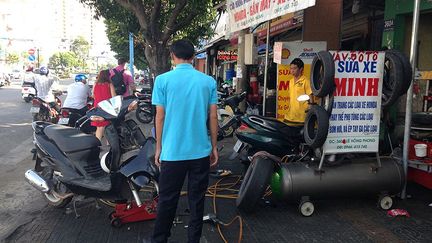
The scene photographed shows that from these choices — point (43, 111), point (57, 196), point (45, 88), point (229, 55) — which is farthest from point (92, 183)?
point (229, 55)

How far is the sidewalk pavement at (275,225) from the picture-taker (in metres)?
4.10

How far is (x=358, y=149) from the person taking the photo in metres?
4.77

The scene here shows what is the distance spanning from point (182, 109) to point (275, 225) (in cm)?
185

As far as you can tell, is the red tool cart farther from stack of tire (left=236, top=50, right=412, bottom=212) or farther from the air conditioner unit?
the air conditioner unit

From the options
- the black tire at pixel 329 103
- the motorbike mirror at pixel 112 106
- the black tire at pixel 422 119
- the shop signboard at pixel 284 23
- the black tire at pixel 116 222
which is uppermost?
the shop signboard at pixel 284 23

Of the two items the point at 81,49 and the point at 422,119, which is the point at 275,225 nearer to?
the point at 422,119

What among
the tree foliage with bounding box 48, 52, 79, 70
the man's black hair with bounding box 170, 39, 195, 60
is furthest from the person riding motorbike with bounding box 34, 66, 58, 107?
the tree foliage with bounding box 48, 52, 79, 70

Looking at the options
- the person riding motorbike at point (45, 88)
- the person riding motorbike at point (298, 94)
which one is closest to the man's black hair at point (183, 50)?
the person riding motorbike at point (298, 94)

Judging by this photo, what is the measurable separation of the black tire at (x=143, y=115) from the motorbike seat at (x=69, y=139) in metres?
8.49

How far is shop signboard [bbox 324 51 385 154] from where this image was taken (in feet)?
15.3

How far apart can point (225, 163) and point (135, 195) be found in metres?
3.28

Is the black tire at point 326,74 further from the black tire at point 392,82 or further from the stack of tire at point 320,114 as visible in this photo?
the black tire at point 392,82

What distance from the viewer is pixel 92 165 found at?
15.5 feet

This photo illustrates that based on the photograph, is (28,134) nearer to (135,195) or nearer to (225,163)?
(225,163)
